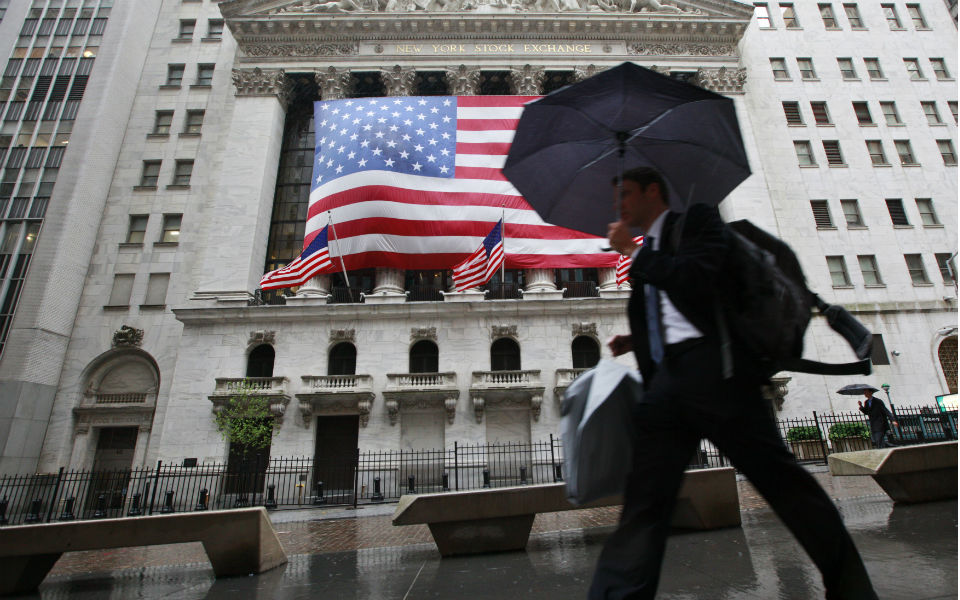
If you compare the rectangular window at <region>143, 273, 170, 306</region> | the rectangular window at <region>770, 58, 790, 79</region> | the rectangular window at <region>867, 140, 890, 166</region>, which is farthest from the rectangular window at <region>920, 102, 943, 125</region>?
the rectangular window at <region>143, 273, 170, 306</region>

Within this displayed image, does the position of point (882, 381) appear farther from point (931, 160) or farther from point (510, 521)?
point (510, 521)

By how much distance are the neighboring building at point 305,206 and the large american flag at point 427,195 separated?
2196 millimetres

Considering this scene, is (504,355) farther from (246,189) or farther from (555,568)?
(555,568)

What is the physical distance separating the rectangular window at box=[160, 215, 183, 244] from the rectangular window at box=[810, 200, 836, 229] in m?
35.4

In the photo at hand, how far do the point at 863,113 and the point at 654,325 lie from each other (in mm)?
38326

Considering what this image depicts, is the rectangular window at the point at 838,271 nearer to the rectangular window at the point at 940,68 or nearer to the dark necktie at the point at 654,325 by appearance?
the rectangular window at the point at 940,68

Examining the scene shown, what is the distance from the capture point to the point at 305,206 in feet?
95.5

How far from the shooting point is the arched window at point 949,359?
25188mm

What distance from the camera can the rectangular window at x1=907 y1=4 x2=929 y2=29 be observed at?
3344 cm

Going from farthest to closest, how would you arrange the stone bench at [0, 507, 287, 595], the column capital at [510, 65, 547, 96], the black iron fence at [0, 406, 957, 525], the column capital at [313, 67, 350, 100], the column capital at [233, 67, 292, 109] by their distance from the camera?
the column capital at [510, 65, 547, 96] → the column capital at [233, 67, 292, 109] → the column capital at [313, 67, 350, 100] → the black iron fence at [0, 406, 957, 525] → the stone bench at [0, 507, 287, 595]

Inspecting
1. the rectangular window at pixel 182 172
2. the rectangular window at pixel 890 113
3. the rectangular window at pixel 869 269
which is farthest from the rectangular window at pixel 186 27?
the rectangular window at pixel 890 113

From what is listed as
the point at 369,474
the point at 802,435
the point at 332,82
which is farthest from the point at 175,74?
the point at 802,435

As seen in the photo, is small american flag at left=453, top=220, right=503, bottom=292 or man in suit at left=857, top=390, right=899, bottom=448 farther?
small american flag at left=453, top=220, right=503, bottom=292

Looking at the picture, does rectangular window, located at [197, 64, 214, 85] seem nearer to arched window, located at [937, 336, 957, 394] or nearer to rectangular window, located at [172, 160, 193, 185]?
rectangular window, located at [172, 160, 193, 185]
